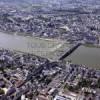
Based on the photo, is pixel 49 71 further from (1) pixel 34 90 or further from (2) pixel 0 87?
(2) pixel 0 87

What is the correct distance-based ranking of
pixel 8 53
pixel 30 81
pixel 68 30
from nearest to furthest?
1. pixel 30 81
2. pixel 8 53
3. pixel 68 30

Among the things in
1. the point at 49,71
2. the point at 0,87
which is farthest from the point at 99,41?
the point at 0,87

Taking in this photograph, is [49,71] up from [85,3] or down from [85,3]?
down

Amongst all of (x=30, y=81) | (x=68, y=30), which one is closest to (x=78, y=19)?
(x=68, y=30)

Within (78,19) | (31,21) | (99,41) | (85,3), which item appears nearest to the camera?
(99,41)

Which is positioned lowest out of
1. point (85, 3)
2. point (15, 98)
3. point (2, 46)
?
point (15, 98)

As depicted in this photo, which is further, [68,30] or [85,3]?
[85,3]

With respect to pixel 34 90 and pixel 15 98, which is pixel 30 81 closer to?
pixel 34 90
